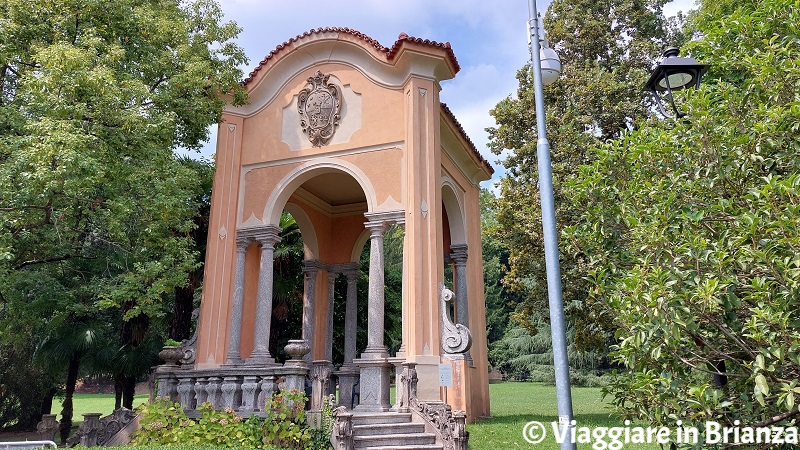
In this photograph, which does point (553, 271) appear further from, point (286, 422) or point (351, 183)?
point (351, 183)

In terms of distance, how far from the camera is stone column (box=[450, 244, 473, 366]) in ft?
45.6

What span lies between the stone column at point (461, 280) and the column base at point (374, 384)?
12.5 ft

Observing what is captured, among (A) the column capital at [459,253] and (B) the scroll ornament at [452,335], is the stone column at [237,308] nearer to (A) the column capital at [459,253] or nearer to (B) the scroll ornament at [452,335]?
(B) the scroll ornament at [452,335]

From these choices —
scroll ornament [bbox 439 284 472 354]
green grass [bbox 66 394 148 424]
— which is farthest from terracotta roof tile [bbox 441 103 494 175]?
green grass [bbox 66 394 148 424]

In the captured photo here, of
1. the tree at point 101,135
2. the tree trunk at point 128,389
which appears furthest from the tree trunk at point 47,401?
the tree at point 101,135

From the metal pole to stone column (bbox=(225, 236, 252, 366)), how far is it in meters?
8.01

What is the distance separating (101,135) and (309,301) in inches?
272

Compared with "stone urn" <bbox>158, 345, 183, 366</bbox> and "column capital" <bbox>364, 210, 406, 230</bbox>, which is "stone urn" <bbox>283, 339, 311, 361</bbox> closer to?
A: "stone urn" <bbox>158, 345, 183, 366</bbox>

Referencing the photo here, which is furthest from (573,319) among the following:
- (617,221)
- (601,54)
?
(617,221)

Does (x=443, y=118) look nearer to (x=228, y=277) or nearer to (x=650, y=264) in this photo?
(x=228, y=277)

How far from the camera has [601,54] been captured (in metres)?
17.5

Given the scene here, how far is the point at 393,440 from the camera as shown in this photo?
28.2 ft

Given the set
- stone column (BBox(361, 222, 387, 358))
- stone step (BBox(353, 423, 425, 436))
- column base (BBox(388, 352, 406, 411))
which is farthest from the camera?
stone column (BBox(361, 222, 387, 358))

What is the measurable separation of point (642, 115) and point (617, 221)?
11.3 metres
